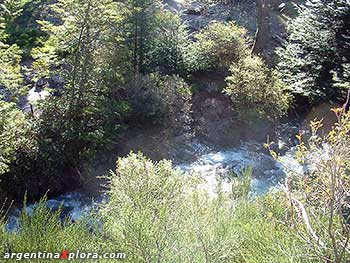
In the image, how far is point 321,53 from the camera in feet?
34.4

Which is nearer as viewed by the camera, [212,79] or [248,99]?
[248,99]

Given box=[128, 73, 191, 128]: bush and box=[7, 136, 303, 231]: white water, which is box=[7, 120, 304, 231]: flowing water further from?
box=[128, 73, 191, 128]: bush

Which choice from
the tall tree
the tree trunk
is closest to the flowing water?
the tall tree

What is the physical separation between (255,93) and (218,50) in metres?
1.99

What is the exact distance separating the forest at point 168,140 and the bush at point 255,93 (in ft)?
0.11

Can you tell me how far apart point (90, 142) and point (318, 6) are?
23.2 ft

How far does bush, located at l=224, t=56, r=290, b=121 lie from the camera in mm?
9383

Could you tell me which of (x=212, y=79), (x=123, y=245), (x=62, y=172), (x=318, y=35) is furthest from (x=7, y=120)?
(x=318, y=35)

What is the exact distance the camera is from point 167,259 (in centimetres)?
349

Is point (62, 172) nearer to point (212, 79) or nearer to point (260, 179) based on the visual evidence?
point (260, 179)

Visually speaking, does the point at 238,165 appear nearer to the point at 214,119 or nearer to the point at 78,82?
the point at 214,119

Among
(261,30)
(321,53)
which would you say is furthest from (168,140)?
(261,30)

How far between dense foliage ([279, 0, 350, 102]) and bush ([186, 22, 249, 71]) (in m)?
1.46

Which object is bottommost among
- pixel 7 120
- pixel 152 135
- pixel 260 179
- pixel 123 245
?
pixel 260 179
